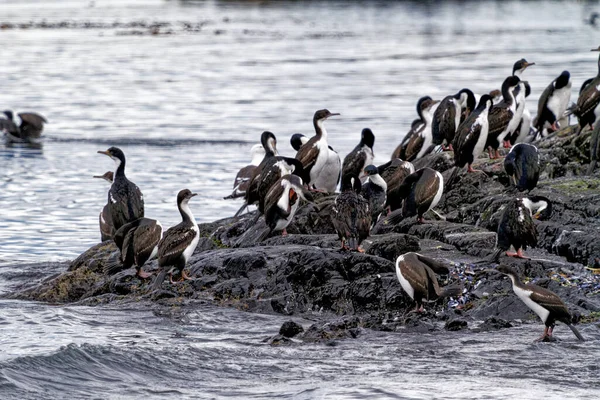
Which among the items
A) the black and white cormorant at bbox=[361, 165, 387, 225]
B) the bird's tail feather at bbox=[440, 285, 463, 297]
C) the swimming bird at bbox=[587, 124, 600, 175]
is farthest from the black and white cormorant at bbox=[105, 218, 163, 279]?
the swimming bird at bbox=[587, 124, 600, 175]

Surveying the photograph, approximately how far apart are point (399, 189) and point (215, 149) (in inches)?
660

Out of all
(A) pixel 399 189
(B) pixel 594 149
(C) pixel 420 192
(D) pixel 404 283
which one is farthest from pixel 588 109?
(D) pixel 404 283

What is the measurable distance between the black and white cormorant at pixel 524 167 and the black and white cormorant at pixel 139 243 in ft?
16.6

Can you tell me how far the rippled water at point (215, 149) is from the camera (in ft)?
33.8

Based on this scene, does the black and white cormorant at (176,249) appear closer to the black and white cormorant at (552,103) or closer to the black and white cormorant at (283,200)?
the black and white cormorant at (283,200)

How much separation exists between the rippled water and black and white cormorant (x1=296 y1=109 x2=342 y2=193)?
4.31 metres

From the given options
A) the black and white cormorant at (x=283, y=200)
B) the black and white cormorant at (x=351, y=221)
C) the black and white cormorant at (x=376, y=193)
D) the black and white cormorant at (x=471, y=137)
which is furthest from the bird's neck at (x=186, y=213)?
the black and white cormorant at (x=471, y=137)

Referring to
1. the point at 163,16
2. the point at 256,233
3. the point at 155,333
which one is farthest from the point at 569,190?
the point at 163,16

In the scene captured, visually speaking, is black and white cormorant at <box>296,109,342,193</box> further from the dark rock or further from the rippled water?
the dark rock

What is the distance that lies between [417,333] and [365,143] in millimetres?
6896

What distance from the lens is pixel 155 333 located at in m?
12.0

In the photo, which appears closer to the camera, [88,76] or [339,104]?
[339,104]

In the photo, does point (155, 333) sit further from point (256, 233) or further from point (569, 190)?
point (569, 190)

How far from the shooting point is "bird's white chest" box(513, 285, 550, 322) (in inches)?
426
